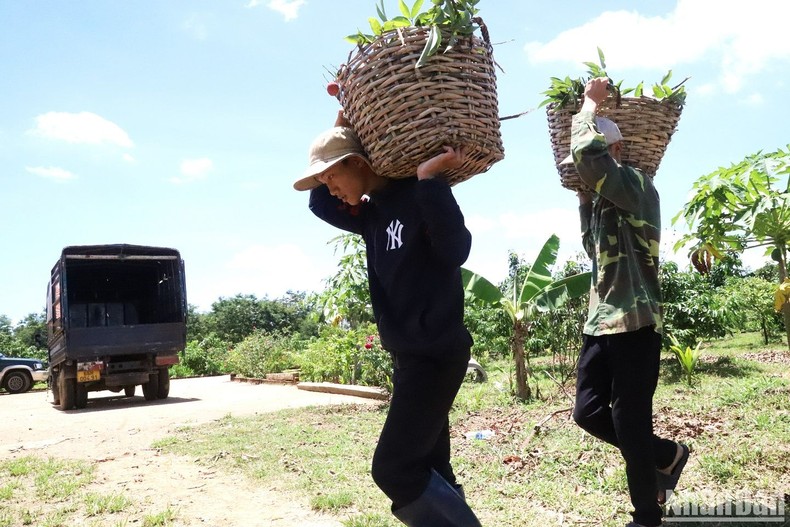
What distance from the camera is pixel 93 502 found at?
14.7 feet

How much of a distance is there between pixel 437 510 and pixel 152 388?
12.2 meters

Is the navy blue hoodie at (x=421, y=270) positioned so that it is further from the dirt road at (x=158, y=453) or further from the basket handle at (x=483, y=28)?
the dirt road at (x=158, y=453)

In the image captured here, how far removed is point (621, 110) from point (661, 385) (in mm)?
6832

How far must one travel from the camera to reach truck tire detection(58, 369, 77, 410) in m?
12.1

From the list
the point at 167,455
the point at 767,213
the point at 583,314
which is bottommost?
the point at 167,455

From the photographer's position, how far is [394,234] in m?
2.35

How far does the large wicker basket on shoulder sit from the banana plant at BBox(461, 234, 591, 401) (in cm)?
572

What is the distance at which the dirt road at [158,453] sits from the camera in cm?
421

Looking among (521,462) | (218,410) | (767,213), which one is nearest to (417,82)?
(521,462)

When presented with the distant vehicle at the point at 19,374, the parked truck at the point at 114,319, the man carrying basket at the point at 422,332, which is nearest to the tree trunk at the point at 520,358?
the man carrying basket at the point at 422,332

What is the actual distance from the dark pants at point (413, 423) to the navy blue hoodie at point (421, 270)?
2.4 inches

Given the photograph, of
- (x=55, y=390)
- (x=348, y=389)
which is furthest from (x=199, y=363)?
(x=348, y=389)

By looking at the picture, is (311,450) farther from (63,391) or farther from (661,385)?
(63,391)

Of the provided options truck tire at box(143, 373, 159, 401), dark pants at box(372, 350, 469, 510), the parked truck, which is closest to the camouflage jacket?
dark pants at box(372, 350, 469, 510)
